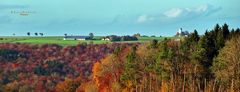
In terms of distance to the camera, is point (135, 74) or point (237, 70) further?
point (135, 74)

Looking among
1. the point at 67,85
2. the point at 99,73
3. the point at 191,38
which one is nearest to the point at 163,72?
the point at 191,38

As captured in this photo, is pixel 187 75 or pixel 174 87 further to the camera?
pixel 187 75

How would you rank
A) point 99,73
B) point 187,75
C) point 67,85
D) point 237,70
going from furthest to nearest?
point 67,85 → point 99,73 → point 187,75 → point 237,70

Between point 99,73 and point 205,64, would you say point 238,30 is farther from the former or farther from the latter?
point 99,73

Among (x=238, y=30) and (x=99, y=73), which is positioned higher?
(x=238, y=30)

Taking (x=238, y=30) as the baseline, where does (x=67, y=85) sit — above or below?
below

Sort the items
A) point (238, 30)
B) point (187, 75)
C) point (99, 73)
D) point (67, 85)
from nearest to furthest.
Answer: point (187, 75)
point (238, 30)
point (99, 73)
point (67, 85)

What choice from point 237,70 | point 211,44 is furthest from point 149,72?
point 237,70

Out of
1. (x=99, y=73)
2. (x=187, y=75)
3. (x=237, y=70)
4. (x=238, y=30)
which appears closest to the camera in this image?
(x=237, y=70)

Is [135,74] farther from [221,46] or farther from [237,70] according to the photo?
[237,70]
